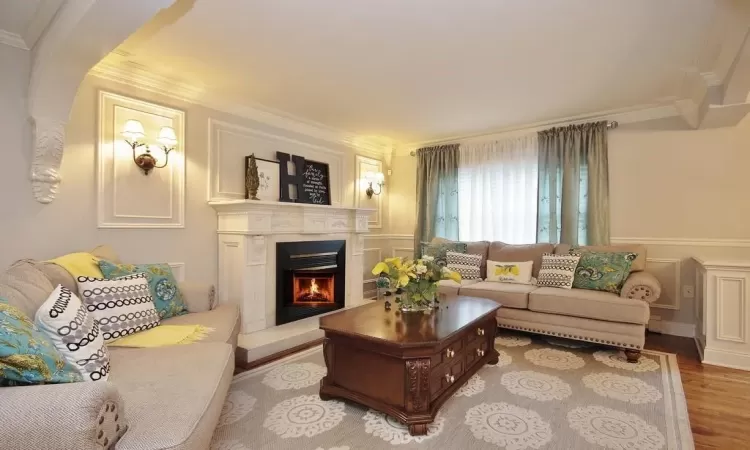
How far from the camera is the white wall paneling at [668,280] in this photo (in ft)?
12.3

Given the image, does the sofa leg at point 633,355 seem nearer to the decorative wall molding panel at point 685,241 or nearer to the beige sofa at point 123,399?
the decorative wall molding panel at point 685,241

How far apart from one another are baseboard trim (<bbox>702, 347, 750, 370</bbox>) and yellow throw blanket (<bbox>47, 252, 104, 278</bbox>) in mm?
4539

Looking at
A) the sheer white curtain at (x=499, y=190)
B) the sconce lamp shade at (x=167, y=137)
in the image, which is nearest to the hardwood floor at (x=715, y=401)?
the sheer white curtain at (x=499, y=190)

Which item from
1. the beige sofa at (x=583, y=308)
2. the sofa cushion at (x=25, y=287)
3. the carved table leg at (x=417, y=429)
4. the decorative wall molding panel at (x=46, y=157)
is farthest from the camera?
the beige sofa at (x=583, y=308)

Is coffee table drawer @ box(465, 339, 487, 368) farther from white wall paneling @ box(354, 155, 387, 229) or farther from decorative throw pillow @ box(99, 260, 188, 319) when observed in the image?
white wall paneling @ box(354, 155, 387, 229)

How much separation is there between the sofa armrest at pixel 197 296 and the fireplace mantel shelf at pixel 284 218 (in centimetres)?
72

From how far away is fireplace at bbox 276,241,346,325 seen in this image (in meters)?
3.78

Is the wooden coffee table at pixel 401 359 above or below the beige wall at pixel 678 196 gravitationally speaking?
below

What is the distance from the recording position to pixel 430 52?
8.77 ft

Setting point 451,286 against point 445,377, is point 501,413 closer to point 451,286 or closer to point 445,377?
point 445,377

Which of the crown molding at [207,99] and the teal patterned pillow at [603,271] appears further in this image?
the teal patterned pillow at [603,271]

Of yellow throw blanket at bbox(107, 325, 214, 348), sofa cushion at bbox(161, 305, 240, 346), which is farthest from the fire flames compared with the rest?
yellow throw blanket at bbox(107, 325, 214, 348)

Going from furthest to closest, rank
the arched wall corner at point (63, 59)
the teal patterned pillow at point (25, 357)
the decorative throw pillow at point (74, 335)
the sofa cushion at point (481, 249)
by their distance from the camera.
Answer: the sofa cushion at point (481, 249), the arched wall corner at point (63, 59), the decorative throw pillow at point (74, 335), the teal patterned pillow at point (25, 357)

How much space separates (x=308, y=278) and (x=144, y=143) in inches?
79.1
